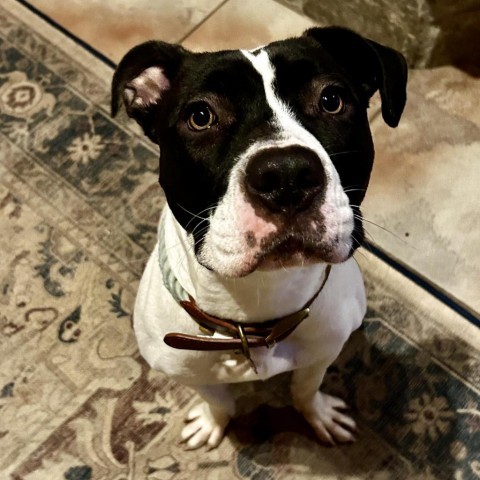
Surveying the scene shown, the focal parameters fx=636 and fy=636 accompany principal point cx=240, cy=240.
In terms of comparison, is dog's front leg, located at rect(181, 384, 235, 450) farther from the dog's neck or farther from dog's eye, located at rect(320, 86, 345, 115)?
dog's eye, located at rect(320, 86, 345, 115)

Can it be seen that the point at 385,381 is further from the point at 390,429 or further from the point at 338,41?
the point at 338,41

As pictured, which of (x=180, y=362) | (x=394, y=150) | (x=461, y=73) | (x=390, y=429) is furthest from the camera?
→ (x=461, y=73)

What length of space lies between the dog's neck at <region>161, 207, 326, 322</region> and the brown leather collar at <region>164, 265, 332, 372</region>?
12mm

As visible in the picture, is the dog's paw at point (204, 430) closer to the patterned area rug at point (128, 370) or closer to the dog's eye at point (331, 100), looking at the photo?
the patterned area rug at point (128, 370)

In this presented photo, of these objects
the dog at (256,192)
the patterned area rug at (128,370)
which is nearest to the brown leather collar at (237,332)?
the dog at (256,192)

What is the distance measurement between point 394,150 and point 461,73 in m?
0.43

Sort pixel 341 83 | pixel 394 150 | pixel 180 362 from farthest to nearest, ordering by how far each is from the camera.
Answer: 1. pixel 394 150
2. pixel 180 362
3. pixel 341 83

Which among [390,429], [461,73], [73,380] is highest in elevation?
[461,73]

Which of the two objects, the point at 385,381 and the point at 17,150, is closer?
the point at 385,381

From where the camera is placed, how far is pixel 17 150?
213 cm

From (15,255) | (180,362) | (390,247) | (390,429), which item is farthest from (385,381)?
(15,255)

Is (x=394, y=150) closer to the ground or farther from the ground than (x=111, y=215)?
farther from the ground

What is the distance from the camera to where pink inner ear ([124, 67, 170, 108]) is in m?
1.16

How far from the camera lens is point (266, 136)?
932mm
